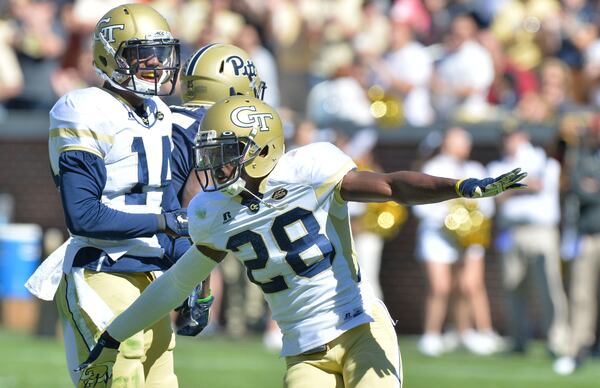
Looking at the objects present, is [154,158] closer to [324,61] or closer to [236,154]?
[236,154]

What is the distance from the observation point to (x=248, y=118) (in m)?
4.92

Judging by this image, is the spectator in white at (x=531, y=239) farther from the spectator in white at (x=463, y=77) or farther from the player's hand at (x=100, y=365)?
the player's hand at (x=100, y=365)

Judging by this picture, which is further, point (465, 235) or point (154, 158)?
point (465, 235)

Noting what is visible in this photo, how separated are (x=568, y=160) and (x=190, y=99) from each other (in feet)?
22.3

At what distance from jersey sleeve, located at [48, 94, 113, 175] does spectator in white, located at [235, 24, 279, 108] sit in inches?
325

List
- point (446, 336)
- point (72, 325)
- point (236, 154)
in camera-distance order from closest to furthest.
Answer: point (236, 154) → point (72, 325) → point (446, 336)

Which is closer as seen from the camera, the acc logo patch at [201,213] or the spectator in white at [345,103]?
the acc logo patch at [201,213]

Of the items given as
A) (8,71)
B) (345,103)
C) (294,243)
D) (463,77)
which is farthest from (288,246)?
(8,71)

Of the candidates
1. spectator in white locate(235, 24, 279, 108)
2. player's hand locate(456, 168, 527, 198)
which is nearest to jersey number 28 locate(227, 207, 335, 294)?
player's hand locate(456, 168, 527, 198)

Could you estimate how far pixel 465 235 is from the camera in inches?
484

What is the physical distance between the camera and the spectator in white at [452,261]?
40.4ft

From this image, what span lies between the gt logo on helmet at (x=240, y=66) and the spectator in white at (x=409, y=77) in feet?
24.2

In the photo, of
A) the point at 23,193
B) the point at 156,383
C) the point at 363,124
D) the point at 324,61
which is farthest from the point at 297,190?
the point at 23,193

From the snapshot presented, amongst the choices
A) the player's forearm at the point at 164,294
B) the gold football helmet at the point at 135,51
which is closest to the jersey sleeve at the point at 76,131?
the gold football helmet at the point at 135,51
